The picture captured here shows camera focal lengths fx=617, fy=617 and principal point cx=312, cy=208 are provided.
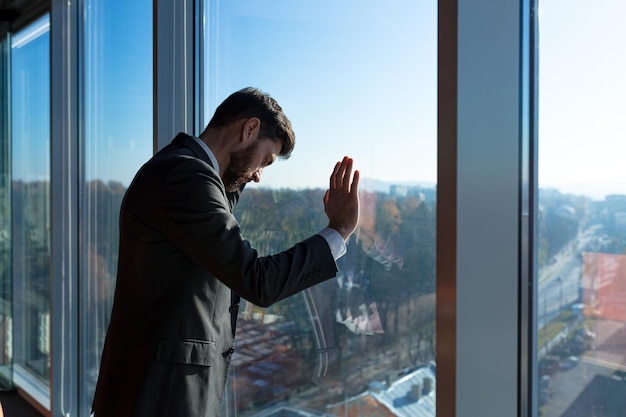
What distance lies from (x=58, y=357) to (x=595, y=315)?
3.18 metres

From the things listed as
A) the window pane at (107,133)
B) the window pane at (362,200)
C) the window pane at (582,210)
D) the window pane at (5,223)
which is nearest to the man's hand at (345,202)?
the window pane at (362,200)

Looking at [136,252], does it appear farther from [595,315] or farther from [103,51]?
[103,51]

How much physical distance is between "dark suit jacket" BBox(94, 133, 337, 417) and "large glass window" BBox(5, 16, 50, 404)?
2.82 meters

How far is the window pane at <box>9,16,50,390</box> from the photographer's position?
3.98 meters

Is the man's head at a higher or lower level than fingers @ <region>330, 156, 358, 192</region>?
higher

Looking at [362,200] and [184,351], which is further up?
[362,200]

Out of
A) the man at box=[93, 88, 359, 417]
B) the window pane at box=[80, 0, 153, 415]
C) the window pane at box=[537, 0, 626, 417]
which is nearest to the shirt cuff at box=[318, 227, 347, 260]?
the man at box=[93, 88, 359, 417]

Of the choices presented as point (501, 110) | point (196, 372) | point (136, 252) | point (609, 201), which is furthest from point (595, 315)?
point (136, 252)

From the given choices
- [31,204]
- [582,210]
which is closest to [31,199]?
[31,204]

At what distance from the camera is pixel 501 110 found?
3.79 feet

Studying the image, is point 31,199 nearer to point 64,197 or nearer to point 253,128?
point 64,197

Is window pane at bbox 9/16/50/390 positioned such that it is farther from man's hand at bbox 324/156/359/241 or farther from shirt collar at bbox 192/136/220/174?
man's hand at bbox 324/156/359/241

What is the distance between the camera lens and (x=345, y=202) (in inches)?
52.6

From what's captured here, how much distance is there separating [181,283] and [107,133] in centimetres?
195
